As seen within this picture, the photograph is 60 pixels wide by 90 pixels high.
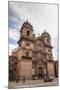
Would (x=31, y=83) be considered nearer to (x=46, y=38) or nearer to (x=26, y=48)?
(x=26, y=48)

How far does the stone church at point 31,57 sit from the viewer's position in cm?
203

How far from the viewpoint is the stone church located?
2.03m

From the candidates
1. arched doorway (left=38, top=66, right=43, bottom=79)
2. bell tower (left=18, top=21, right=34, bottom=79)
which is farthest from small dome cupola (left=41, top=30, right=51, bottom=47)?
arched doorway (left=38, top=66, right=43, bottom=79)

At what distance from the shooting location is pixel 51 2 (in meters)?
2.13

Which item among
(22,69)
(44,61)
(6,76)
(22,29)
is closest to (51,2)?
(22,29)

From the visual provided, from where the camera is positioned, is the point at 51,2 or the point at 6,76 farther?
the point at 51,2

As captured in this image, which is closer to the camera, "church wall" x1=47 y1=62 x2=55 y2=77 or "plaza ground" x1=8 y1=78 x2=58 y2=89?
"plaza ground" x1=8 y1=78 x2=58 y2=89

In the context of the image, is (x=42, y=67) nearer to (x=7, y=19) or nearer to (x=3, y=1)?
(x=7, y=19)

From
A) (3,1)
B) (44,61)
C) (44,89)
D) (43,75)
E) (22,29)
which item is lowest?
(44,89)

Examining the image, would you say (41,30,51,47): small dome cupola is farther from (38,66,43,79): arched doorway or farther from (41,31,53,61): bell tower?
(38,66,43,79): arched doorway

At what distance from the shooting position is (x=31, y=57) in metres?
2.07

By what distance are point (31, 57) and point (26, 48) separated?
11cm

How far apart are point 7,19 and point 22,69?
21.2 inches

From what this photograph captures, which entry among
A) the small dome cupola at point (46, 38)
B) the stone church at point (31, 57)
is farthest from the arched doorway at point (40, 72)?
the small dome cupola at point (46, 38)
